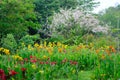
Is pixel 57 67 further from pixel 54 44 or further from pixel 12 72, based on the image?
pixel 54 44

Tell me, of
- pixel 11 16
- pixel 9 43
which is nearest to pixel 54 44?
pixel 9 43

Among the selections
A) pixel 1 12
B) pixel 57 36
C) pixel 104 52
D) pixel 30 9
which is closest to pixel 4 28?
pixel 1 12

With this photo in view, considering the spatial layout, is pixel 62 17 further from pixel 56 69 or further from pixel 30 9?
pixel 56 69

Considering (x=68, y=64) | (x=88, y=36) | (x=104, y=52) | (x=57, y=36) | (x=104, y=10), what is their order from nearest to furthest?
1. (x=68, y=64)
2. (x=104, y=52)
3. (x=88, y=36)
4. (x=57, y=36)
5. (x=104, y=10)

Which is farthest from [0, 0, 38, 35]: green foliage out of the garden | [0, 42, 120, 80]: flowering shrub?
[0, 42, 120, 80]: flowering shrub

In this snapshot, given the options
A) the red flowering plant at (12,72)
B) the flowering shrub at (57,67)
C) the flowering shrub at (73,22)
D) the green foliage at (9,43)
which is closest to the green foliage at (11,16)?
the green foliage at (9,43)

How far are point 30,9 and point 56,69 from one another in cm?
1131

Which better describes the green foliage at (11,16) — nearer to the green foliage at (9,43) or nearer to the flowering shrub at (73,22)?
the green foliage at (9,43)

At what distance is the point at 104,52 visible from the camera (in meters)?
12.1

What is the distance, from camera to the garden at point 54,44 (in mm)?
8344

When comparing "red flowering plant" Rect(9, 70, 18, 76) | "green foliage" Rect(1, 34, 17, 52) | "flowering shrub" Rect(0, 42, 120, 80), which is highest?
"red flowering plant" Rect(9, 70, 18, 76)

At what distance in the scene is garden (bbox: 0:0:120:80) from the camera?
834 centimetres

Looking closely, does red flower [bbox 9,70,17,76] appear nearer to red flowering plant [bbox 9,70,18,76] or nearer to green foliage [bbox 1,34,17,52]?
red flowering plant [bbox 9,70,18,76]

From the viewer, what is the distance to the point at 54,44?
13602 millimetres
